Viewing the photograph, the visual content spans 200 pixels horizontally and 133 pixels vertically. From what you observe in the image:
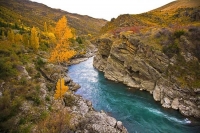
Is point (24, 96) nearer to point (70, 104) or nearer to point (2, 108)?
point (2, 108)

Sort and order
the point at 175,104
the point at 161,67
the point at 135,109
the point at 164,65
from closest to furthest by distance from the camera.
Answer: the point at 135,109, the point at 175,104, the point at 164,65, the point at 161,67

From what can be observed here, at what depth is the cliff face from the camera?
37.3 metres

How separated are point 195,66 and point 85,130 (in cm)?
3207

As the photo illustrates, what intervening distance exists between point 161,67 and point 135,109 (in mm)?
14448

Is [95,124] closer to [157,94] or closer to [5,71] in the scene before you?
[5,71]

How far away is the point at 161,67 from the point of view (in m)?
43.7

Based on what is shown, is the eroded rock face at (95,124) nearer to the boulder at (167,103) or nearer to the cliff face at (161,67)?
the boulder at (167,103)

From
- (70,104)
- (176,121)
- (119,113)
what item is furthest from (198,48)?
(70,104)

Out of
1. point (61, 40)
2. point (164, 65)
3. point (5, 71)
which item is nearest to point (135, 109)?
point (164, 65)

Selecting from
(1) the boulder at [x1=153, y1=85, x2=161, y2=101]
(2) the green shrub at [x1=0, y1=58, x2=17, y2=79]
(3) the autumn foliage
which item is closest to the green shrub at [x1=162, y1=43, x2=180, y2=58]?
(1) the boulder at [x1=153, y1=85, x2=161, y2=101]

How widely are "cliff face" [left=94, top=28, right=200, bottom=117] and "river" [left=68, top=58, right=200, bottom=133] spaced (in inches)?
106

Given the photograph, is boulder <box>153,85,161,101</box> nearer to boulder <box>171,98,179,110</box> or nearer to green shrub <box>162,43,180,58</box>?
boulder <box>171,98,179,110</box>

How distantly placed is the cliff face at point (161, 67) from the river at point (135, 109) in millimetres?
2687

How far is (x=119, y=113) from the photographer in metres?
34.3
